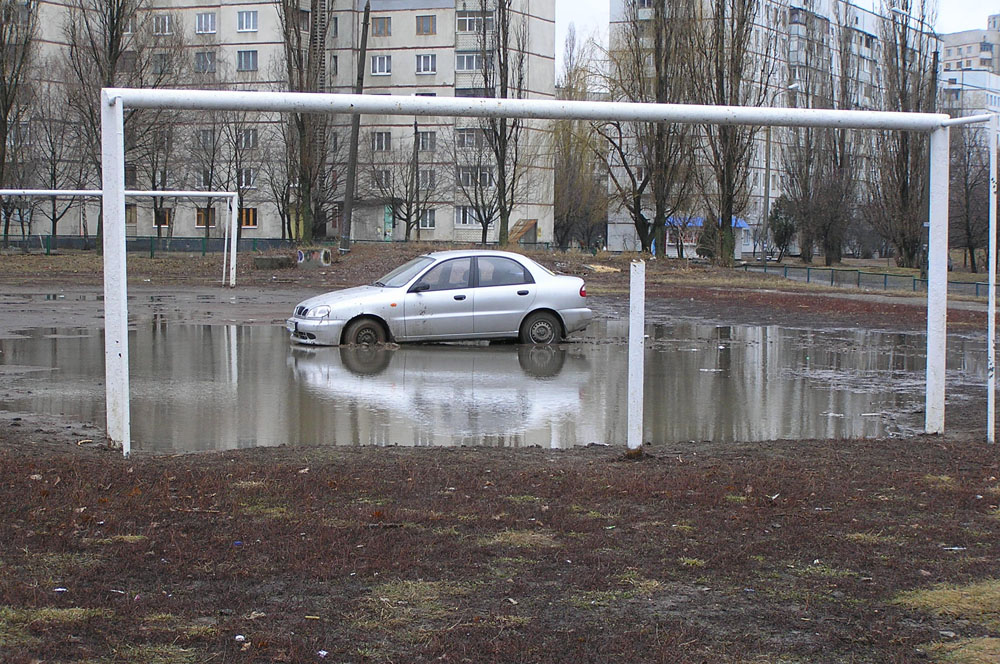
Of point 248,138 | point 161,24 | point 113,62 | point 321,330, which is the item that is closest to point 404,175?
point 248,138

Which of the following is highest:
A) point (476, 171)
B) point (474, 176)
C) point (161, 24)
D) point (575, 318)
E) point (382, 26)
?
point (382, 26)

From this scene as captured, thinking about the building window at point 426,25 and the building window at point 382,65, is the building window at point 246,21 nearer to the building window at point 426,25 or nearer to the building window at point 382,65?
the building window at point 382,65

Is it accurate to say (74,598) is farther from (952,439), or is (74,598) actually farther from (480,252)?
(480,252)

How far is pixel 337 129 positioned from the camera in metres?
67.6

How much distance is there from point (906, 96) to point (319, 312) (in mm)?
43307

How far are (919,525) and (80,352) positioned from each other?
12.4m

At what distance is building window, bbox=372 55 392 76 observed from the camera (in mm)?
78000

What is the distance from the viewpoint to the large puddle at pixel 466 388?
9.77m

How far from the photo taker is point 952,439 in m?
9.16

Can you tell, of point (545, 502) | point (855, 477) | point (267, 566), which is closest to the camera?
point (267, 566)

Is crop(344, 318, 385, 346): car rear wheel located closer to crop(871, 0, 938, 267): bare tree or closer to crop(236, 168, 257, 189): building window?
crop(871, 0, 938, 267): bare tree

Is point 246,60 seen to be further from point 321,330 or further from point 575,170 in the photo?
point 321,330

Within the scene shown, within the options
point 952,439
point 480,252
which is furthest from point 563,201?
point 952,439

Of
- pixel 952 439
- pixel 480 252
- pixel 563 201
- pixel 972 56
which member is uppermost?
pixel 972 56
